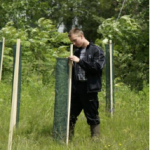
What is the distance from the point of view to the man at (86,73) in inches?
177

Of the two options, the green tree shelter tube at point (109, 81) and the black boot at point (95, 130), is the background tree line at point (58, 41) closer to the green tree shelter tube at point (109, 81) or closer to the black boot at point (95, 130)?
the green tree shelter tube at point (109, 81)

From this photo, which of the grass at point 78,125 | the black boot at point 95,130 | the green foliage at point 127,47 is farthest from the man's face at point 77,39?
the green foliage at point 127,47

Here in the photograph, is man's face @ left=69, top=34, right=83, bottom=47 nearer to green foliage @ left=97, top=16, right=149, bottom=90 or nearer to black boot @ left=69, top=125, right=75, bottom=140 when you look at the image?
black boot @ left=69, top=125, right=75, bottom=140

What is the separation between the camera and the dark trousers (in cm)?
463

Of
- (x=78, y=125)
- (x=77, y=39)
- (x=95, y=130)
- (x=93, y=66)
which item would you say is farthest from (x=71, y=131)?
(x=77, y=39)

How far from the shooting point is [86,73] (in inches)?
181

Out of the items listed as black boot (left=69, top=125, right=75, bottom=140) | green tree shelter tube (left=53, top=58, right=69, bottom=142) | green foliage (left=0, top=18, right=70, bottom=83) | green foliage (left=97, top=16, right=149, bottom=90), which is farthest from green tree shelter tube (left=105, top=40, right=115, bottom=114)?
green foliage (left=97, top=16, right=149, bottom=90)

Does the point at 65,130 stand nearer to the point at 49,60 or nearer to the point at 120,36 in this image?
the point at 49,60

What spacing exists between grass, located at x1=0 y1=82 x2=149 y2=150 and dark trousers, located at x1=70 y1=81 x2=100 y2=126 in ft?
1.01

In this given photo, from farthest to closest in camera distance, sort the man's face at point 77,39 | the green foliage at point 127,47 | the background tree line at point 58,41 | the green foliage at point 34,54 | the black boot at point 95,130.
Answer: the green foliage at point 127,47, the background tree line at point 58,41, the green foliage at point 34,54, the black boot at point 95,130, the man's face at point 77,39

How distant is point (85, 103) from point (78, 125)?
1.00m

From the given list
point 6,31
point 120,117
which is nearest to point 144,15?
point 6,31

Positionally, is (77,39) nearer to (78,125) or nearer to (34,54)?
(78,125)

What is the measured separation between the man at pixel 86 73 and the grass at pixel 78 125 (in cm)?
42
